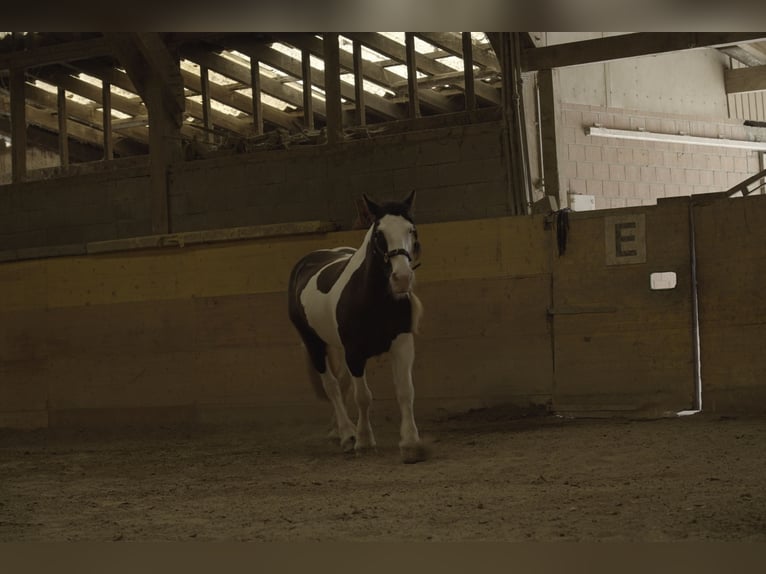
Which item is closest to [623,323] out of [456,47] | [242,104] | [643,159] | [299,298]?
[299,298]

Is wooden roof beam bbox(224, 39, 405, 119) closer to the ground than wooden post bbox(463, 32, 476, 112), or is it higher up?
higher up

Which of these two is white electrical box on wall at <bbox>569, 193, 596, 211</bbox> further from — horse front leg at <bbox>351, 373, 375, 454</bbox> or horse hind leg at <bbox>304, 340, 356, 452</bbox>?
horse front leg at <bbox>351, 373, 375, 454</bbox>

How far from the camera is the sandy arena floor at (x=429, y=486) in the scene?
3676mm

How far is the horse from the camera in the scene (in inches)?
228

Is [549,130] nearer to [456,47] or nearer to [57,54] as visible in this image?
[456,47]

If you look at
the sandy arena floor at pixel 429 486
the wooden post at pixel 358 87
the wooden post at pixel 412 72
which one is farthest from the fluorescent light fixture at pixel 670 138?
the sandy arena floor at pixel 429 486

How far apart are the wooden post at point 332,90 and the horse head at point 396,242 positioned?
148 inches

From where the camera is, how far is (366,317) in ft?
20.4

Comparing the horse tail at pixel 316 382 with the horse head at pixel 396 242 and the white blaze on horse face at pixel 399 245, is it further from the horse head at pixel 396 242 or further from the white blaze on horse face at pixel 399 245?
the white blaze on horse face at pixel 399 245

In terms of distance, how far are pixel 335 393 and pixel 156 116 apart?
4.52 metres

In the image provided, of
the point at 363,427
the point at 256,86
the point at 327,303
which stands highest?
the point at 256,86

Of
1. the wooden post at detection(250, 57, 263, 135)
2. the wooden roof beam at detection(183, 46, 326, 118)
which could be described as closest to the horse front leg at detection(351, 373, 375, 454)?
the wooden post at detection(250, 57, 263, 135)

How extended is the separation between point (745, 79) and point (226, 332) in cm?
793

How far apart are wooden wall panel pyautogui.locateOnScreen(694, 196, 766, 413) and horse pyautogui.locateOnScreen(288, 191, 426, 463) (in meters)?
2.20
